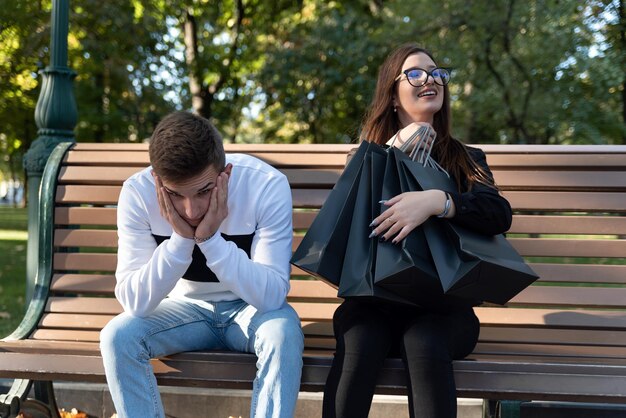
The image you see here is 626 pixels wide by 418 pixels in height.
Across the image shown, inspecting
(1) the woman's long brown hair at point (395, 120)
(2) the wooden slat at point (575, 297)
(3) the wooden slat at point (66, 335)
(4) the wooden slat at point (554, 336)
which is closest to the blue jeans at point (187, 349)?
(3) the wooden slat at point (66, 335)

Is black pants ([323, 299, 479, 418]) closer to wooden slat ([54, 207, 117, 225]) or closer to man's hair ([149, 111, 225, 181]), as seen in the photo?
man's hair ([149, 111, 225, 181])

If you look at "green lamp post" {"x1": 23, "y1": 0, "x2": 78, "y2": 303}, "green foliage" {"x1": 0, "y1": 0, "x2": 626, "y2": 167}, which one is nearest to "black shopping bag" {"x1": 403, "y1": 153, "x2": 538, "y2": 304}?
"green lamp post" {"x1": 23, "y1": 0, "x2": 78, "y2": 303}

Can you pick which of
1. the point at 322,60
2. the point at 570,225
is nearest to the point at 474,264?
the point at 570,225

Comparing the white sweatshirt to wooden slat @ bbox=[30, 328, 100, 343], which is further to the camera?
wooden slat @ bbox=[30, 328, 100, 343]

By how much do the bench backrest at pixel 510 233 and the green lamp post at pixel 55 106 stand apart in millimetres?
294

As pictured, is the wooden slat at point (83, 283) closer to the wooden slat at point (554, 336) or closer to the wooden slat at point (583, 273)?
the wooden slat at point (554, 336)

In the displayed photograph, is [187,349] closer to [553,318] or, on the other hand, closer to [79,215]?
[79,215]

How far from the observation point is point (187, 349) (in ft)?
9.34

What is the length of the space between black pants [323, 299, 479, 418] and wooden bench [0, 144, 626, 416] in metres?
0.14

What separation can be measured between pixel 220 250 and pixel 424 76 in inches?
44.8

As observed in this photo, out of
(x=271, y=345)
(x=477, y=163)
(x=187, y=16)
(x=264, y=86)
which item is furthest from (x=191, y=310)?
(x=187, y=16)

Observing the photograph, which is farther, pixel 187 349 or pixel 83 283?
pixel 83 283

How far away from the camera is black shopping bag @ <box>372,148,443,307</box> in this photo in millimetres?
2512

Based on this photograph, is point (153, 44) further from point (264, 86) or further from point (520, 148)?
point (520, 148)
